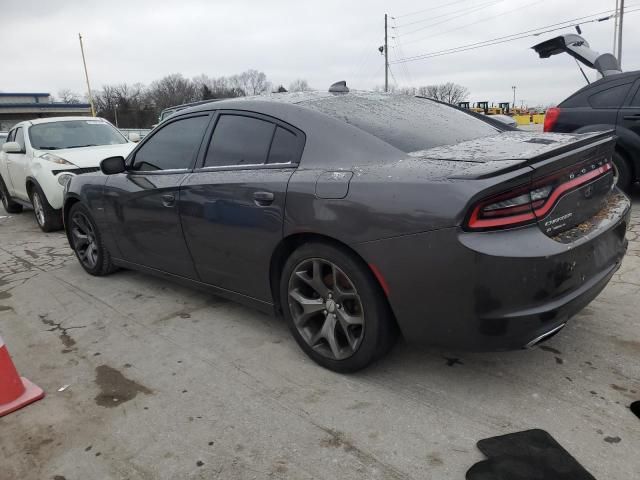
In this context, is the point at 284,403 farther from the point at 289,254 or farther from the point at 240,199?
the point at 240,199

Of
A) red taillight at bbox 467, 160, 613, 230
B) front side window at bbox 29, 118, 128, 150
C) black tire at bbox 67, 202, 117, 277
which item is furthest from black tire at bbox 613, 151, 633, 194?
front side window at bbox 29, 118, 128, 150

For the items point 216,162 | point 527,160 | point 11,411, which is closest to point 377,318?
point 527,160

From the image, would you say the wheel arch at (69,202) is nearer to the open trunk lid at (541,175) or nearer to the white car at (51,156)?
the white car at (51,156)

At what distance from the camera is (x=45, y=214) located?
7.35 metres

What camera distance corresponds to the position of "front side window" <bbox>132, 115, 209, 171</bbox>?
3643 millimetres

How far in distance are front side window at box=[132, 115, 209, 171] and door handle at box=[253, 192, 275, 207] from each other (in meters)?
0.86

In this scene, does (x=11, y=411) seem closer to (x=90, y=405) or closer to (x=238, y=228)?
(x=90, y=405)

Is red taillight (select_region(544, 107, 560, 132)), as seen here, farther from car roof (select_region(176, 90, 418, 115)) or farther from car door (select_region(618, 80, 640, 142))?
car roof (select_region(176, 90, 418, 115))

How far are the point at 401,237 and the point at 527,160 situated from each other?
26.3 inches

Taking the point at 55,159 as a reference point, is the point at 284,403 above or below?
below

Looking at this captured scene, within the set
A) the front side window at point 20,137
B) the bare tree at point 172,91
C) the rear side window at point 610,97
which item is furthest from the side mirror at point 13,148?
the bare tree at point 172,91

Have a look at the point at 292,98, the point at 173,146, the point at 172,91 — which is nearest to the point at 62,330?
the point at 173,146

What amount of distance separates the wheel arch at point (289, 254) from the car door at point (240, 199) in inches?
1.6

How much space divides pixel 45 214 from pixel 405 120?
624 cm
